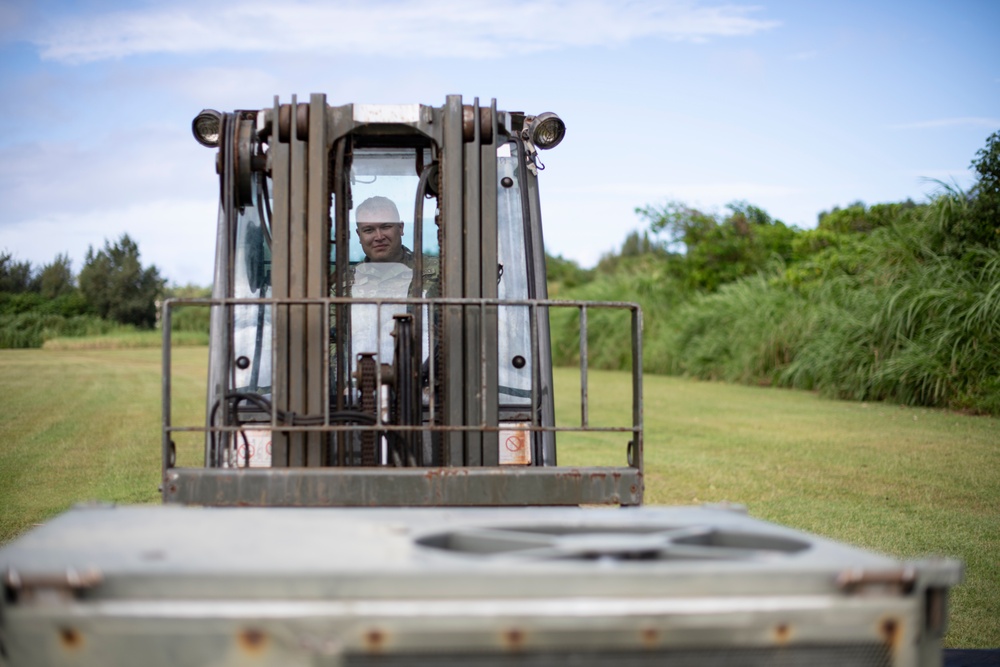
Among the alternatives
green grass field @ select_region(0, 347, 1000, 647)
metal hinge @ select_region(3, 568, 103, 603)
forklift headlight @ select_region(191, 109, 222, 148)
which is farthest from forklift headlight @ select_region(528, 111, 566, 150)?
metal hinge @ select_region(3, 568, 103, 603)

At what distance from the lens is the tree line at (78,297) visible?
46.7 ft

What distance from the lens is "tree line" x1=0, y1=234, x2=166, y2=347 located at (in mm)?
14227

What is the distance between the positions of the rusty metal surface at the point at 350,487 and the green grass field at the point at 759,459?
2.58 m

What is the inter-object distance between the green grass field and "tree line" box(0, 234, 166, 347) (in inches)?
22.0

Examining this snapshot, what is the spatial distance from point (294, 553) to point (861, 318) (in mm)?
17246

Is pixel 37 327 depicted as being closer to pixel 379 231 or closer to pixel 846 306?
pixel 379 231

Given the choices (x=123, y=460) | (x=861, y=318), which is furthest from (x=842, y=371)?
(x=123, y=460)

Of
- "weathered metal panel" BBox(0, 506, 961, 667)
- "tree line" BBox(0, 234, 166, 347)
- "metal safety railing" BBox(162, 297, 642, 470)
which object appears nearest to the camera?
"weathered metal panel" BBox(0, 506, 961, 667)

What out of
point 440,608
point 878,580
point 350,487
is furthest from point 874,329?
point 440,608

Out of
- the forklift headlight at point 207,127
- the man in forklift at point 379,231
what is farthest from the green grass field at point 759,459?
the forklift headlight at point 207,127

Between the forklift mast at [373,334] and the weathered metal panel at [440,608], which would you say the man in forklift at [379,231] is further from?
the weathered metal panel at [440,608]

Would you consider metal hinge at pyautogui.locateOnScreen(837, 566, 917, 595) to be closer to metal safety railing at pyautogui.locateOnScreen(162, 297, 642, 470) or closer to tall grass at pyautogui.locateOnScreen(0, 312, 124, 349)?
metal safety railing at pyautogui.locateOnScreen(162, 297, 642, 470)

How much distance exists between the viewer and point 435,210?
221 inches

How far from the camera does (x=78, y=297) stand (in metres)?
17.2
